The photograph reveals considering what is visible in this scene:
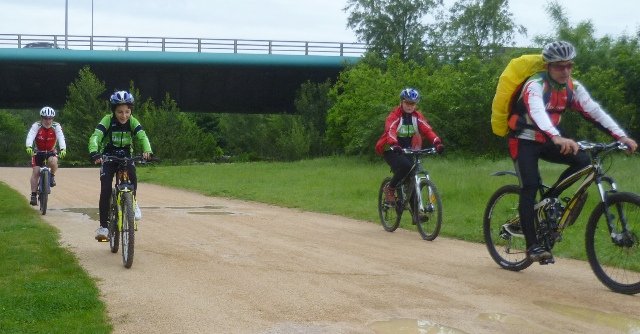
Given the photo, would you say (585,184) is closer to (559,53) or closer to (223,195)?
(559,53)

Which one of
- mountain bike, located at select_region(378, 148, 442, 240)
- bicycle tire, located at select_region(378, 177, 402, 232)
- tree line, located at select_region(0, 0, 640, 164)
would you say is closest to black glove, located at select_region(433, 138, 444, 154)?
mountain bike, located at select_region(378, 148, 442, 240)

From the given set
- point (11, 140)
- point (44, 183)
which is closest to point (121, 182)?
point (44, 183)

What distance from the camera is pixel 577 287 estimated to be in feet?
25.4

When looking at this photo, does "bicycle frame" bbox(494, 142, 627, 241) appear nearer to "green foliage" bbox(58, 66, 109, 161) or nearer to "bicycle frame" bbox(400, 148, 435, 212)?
"bicycle frame" bbox(400, 148, 435, 212)

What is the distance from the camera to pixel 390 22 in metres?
57.3

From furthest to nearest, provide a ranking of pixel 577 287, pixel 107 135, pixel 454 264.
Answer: pixel 107 135 → pixel 454 264 → pixel 577 287

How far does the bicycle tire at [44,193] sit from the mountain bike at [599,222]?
9.41 meters

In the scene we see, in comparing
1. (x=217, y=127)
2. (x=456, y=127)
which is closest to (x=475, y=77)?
(x=456, y=127)

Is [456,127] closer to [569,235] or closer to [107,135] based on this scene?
[569,235]

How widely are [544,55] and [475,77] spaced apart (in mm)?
31248

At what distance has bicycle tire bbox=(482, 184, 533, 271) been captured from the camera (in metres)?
8.60

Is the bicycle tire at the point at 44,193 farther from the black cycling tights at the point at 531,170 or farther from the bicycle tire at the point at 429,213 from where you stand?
the black cycling tights at the point at 531,170

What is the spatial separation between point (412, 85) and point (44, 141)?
83.5 ft

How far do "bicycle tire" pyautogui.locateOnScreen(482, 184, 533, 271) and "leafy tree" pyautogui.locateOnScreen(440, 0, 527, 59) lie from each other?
169ft
